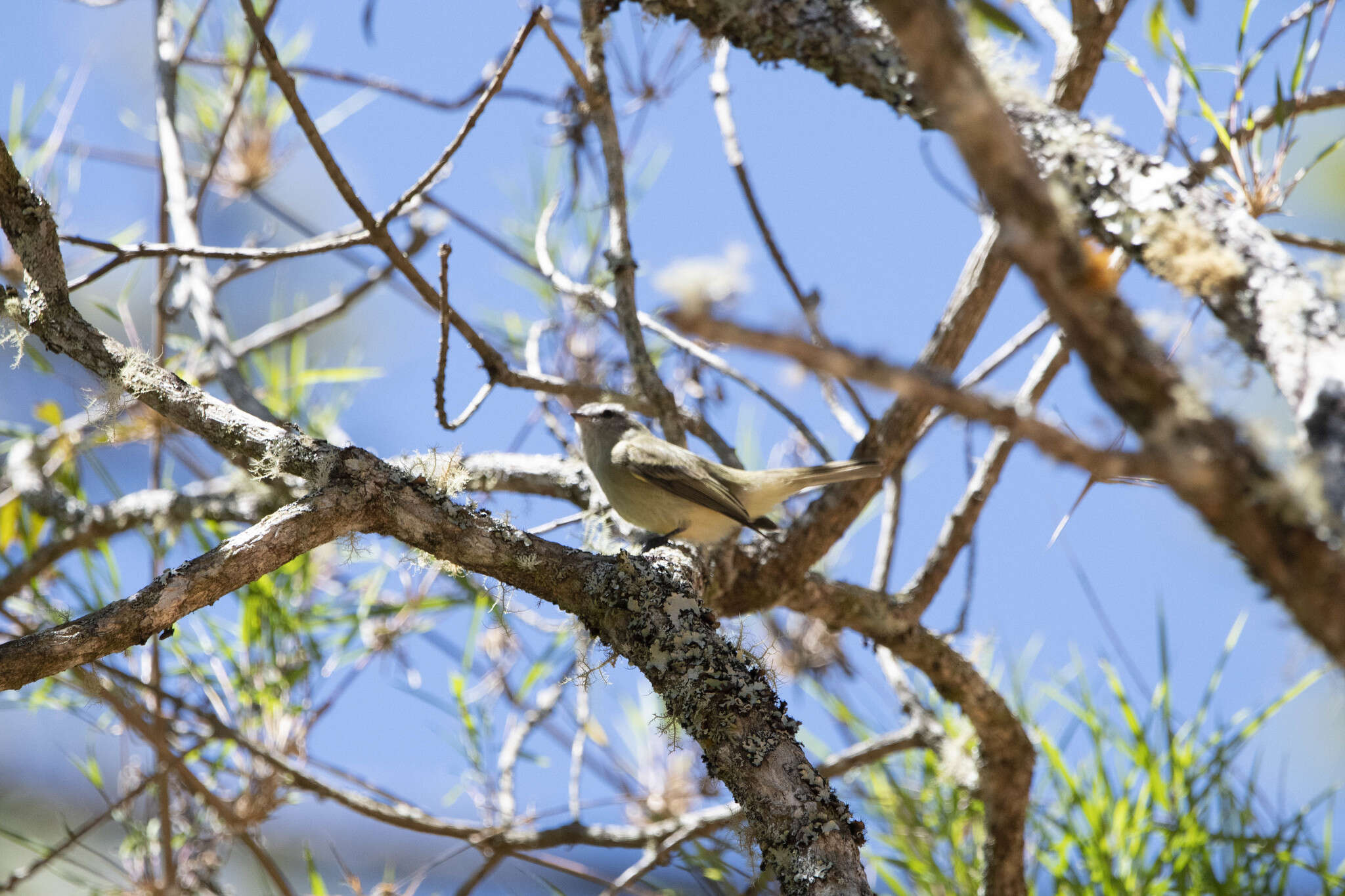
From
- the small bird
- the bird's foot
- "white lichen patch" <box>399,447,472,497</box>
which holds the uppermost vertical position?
the small bird

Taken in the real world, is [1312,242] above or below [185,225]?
below

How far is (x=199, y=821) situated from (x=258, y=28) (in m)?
2.65

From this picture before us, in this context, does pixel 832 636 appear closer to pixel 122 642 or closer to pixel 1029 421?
pixel 122 642

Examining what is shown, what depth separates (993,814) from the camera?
3.06 meters

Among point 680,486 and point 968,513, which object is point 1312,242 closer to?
point 968,513

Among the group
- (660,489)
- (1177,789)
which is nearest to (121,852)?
(660,489)

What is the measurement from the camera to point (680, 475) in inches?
142

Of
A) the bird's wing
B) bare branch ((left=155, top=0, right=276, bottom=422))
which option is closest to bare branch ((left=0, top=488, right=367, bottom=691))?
bare branch ((left=155, top=0, right=276, bottom=422))

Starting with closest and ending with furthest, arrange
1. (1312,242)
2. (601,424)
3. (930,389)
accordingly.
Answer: (930,389) → (1312,242) → (601,424)

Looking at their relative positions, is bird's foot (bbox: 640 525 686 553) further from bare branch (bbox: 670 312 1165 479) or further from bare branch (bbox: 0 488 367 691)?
bare branch (bbox: 670 312 1165 479)

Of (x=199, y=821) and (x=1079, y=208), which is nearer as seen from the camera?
(x=1079, y=208)

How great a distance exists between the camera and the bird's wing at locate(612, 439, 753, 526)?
3529mm

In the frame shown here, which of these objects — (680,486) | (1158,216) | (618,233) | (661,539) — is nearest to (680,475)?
(680,486)

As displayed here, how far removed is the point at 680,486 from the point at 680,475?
0.13ft
